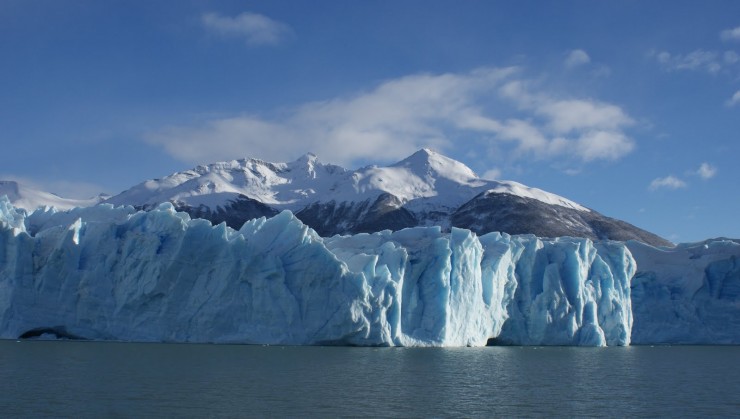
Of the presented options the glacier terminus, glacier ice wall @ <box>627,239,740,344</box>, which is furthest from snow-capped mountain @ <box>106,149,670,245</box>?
the glacier terminus

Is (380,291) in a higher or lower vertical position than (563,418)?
higher

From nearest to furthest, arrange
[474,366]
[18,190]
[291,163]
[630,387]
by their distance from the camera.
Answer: [630,387] < [474,366] < [18,190] < [291,163]

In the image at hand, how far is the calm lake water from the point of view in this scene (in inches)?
650

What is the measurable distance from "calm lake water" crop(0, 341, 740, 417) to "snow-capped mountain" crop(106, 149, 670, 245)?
65525mm

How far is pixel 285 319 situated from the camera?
33.7 metres

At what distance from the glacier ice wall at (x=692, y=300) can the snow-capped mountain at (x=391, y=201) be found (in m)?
42.4

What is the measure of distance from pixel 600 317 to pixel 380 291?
15249mm

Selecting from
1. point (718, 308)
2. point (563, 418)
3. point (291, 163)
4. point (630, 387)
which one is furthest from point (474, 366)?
point (291, 163)

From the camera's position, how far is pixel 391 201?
383ft

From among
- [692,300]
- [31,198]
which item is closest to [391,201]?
[31,198]

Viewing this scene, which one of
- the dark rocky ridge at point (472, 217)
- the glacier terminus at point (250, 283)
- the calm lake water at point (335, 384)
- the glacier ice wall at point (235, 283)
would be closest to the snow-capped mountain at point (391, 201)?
the dark rocky ridge at point (472, 217)

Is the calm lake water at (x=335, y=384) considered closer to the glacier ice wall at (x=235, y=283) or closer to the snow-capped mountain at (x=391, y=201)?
the glacier ice wall at (x=235, y=283)

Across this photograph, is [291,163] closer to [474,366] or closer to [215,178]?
[215,178]

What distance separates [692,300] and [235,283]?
28.6 meters
